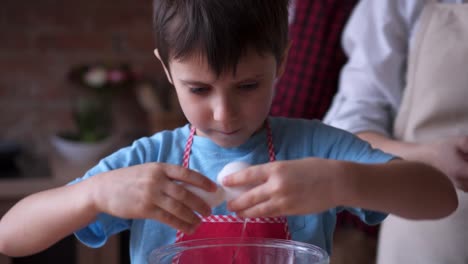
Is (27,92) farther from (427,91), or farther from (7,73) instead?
(427,91)

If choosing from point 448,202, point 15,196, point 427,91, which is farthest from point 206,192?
point 15,196

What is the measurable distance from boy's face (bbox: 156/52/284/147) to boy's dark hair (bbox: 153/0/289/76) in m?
0.01

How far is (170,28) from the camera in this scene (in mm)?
818

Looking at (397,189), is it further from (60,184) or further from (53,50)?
(53,50)

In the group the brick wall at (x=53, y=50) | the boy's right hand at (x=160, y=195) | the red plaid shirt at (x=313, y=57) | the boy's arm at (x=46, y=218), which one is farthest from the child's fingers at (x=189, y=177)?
the brick wall at (x=53, y=50)

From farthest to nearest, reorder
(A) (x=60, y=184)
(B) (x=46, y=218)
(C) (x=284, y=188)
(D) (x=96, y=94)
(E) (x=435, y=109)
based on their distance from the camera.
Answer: (D) (x=96, y=94) < (A) (x=60, y=184) < (E) (x=435, y=109) < (B) (x=46, y=218) < (C) (x=284, y=188)

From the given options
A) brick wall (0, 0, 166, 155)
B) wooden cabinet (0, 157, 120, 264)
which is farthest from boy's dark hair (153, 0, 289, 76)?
brick wall (0, 0, 166, 155)

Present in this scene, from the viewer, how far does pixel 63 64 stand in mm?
2357

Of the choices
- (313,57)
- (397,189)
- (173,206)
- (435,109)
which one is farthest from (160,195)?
(313,57)

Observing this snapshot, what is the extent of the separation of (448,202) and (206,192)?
30cm

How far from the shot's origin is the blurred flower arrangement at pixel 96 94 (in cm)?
218

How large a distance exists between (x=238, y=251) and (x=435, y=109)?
54 centimetres

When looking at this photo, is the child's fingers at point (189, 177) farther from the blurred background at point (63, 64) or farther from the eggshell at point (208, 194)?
the blurred background at point (63, 64)

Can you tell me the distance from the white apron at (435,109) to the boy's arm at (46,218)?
588 millimetres
